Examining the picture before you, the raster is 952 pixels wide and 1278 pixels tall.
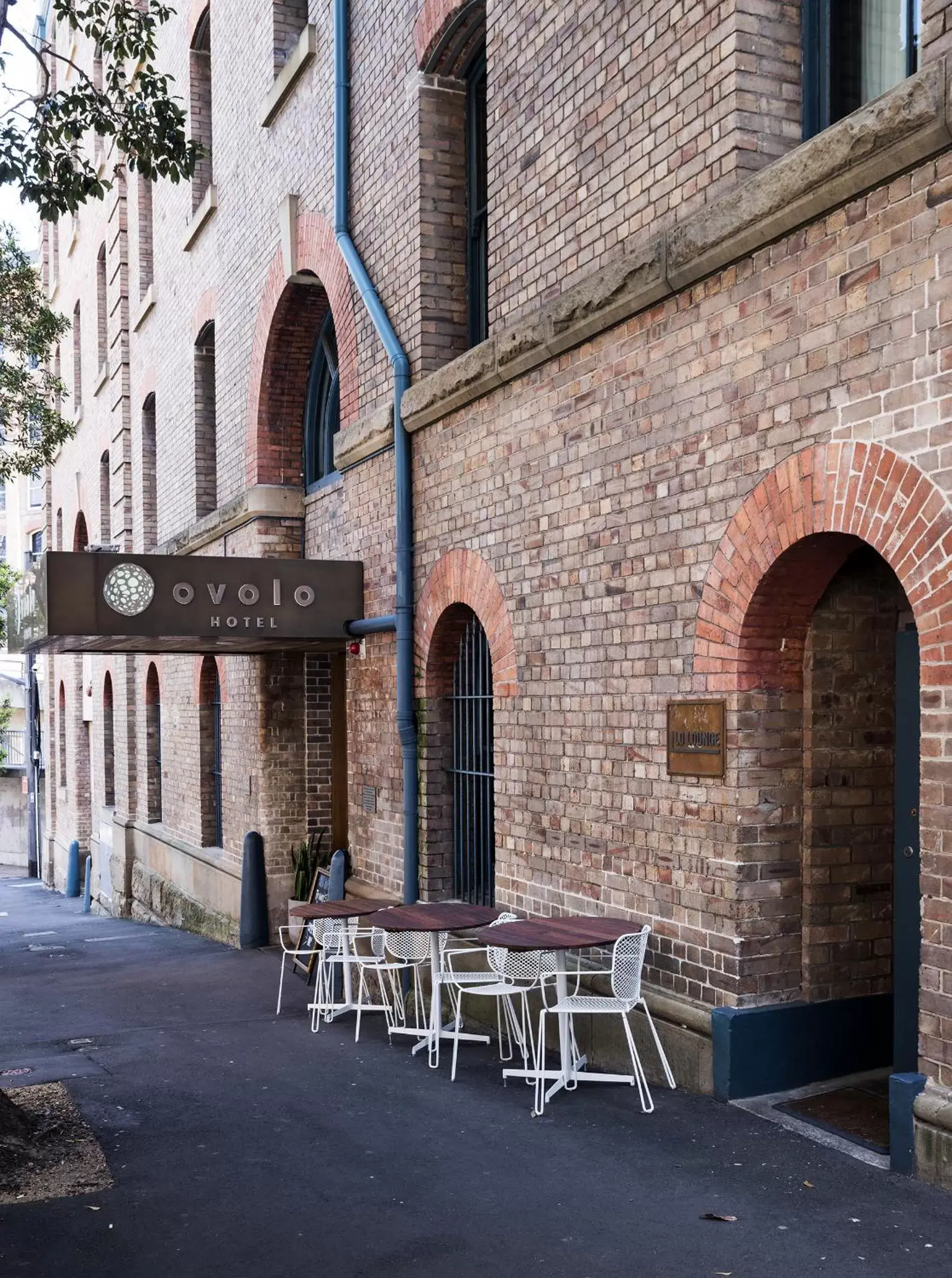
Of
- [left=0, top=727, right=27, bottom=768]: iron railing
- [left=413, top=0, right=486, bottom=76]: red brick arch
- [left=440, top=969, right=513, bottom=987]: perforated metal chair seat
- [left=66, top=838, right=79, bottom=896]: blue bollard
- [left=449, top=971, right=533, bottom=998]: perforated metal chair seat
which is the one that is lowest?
[left=66, top=838, right=79, bottom=896]: blue bollard

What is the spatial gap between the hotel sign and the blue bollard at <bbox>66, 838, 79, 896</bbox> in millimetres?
16907

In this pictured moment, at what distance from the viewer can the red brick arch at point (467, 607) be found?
8.18 metres

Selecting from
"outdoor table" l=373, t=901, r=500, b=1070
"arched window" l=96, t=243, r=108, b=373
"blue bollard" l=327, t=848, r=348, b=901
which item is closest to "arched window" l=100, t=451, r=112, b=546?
"arched window" l=96, t=243, r=108, b=373

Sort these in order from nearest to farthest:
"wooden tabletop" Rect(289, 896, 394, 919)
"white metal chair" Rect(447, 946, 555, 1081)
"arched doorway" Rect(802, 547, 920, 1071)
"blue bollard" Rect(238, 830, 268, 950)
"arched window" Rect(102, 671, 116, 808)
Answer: "arched doorway" Rect(802, 547, 920, 1071)
"white metal chair" Rect(447, 946, 555, 1081)
"wooden tabletop" Rect(289, 896, 394, 919)
"blue bollard" Rect(238, 830, 268, 950)
"arched window" Rect(102, 671, 116, 808)

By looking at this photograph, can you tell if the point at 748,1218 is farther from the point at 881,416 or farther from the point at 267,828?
the point at 267,828

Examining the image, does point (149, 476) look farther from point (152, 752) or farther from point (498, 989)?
point (498, 989)

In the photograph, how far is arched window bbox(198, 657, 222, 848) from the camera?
614 inches

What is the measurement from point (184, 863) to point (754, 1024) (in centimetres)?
1163

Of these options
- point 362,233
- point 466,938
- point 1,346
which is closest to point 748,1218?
point 466,938

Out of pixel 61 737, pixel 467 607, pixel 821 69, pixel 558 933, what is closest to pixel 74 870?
pixel 61 737

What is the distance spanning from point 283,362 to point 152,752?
833cm

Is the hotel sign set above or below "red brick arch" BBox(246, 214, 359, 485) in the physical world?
below

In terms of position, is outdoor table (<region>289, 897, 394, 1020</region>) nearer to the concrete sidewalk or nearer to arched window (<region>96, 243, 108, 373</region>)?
the concrete sidewalk

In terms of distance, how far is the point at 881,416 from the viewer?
515 cm
